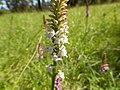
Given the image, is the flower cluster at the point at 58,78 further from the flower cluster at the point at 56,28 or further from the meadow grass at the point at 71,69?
the meadow grass at the point at 71,69

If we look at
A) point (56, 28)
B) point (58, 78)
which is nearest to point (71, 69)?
point (58, 78)

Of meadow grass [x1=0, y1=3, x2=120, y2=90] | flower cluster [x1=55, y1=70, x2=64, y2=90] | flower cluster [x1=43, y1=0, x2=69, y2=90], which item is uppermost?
flower cluster [x1=43, y1=0, x2=69, y2=90]

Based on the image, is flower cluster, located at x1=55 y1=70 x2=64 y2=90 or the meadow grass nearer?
flower cluster, located at x1=55 y1=70 x2=64 y2=90

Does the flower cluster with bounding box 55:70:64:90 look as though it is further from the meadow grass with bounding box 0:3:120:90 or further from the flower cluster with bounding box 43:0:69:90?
the meadow grass with bounding box 0:3:120:90

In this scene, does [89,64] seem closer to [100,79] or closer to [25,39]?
[100,79]

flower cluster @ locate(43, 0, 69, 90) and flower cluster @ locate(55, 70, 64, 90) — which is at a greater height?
flower cluster @ locate(43, 0, 69, 90)

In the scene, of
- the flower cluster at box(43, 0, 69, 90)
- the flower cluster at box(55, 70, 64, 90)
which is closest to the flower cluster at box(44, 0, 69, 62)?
the flower cluster at box(43, 0, 69, 90)

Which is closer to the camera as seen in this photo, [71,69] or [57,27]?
[57,27]

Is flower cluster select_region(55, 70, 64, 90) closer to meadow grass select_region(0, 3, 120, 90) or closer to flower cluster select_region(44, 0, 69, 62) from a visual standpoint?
flower cluster select_region(44, 0, 69, 62)

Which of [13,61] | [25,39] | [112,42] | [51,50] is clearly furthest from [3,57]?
[51,50]

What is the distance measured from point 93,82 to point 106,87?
153 millimetres

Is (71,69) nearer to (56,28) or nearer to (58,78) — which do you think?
(58,78)

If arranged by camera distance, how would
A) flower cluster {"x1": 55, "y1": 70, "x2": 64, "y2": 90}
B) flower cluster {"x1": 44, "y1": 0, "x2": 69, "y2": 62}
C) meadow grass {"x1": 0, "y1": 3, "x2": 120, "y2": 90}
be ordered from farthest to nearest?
meadow grass {"x1": 0, "y1": 3, "x2": 120, "y2": 90}
flower cluster {"x1": 55, "y1": 70, "x2": 64, "y2": 90}
flower cluster {"x1": 44, "y1": 0, "x2": 69, "y2": 62}

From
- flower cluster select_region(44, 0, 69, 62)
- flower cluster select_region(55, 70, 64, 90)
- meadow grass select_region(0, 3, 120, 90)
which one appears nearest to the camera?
flower cluster select_region(44, 0, 69, 62)
